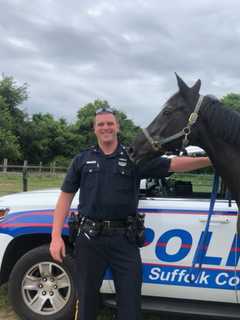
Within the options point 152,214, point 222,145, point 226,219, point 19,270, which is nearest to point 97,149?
point 222,145

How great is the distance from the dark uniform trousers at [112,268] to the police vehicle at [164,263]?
1.00 meters

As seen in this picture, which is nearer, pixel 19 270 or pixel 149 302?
pixel 149 302

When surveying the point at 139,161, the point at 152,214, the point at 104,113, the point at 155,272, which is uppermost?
the point at 104,113

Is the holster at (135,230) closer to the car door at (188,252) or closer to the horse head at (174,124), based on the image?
the horse head at (174,124)

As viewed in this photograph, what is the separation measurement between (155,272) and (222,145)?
138cm

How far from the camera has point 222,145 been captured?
328 centimetres

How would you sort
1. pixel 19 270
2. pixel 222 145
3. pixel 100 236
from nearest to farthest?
pixel 100 236
pixel 222 145
pixel 19 270

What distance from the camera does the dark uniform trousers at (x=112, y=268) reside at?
2.95m

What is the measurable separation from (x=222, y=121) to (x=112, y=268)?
4.13 feet

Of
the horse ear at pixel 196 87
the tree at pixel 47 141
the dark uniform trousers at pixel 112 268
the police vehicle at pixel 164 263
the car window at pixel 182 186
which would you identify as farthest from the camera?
the tree at pixel 47 141

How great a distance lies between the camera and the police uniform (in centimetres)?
296

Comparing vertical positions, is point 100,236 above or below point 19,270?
above

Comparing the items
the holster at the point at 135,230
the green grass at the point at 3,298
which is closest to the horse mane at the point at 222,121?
the holster at the point at 135,230

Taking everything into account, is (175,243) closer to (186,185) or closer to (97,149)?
(186,185)
